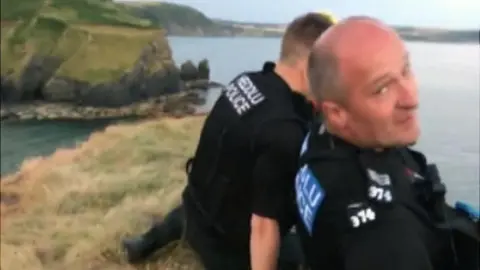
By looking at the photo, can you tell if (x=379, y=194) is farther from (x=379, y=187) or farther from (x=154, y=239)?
(x=154, y=239)

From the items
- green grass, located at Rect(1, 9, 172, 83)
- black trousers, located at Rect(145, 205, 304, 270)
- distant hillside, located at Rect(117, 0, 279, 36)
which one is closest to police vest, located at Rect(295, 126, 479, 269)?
black trousers, located at Rect(145, 205, 304, 270)

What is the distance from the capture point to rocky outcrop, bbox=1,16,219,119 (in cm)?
174

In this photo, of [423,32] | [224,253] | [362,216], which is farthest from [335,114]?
[423,32]

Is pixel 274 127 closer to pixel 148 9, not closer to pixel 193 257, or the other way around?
pixel 148 9

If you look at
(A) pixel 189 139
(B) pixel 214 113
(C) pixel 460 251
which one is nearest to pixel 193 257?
(A) pixel 189 139

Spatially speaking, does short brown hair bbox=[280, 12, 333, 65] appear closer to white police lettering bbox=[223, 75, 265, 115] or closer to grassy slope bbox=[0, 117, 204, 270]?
white police lettering bbox=[223, 75, 265, 115]

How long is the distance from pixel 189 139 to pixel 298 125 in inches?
37.2

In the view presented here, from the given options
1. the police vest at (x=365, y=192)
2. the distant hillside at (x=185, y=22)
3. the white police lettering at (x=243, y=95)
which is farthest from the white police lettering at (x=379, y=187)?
the distant hillside at (x=185, y=22)

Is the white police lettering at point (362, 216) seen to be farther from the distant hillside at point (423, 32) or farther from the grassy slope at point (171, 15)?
the grassy slope at point (171, 15)

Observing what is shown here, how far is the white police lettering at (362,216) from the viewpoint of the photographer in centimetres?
108

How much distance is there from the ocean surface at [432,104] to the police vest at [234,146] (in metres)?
0.40

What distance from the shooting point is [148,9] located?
2.19 m

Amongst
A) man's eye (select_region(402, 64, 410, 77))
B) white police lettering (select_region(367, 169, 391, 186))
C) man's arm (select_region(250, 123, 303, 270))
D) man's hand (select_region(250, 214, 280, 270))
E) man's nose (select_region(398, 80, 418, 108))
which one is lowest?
man's hand (select_region(250, 214, 280, 270))

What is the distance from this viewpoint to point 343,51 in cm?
116
